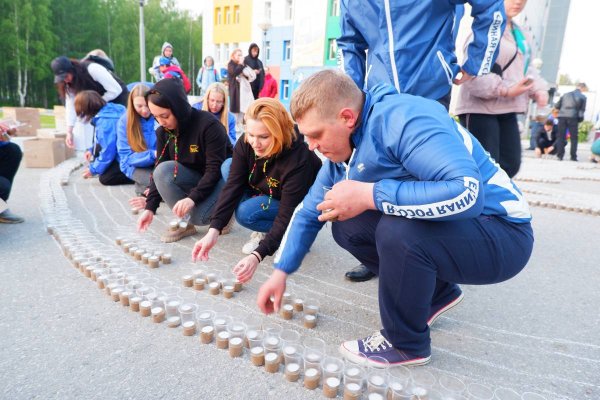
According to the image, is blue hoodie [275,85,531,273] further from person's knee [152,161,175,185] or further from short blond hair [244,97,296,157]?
person's knee [152,161,175,185]

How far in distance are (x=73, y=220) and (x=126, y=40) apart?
4229cm

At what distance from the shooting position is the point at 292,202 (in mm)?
2705

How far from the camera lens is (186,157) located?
11.8 feet

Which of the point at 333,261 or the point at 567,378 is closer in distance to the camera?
the point at 567,378

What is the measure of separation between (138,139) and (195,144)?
1170 mm

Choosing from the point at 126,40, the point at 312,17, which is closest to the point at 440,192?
the point at 312,17

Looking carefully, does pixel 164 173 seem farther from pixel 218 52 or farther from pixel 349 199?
pixel 218 52

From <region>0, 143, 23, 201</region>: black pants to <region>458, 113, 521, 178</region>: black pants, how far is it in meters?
3.81

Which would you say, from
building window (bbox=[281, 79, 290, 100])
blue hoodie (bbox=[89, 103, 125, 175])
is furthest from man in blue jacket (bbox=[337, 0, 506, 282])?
building window (bbox=[281, 79, 290, 100])

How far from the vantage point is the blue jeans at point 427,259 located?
1684mm

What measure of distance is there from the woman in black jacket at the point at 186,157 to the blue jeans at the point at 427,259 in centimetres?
187

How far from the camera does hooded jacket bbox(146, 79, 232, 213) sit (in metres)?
3.25

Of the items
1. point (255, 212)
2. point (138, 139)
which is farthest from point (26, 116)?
point (255, 212)

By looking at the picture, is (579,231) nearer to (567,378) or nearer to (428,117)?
(567,378)
